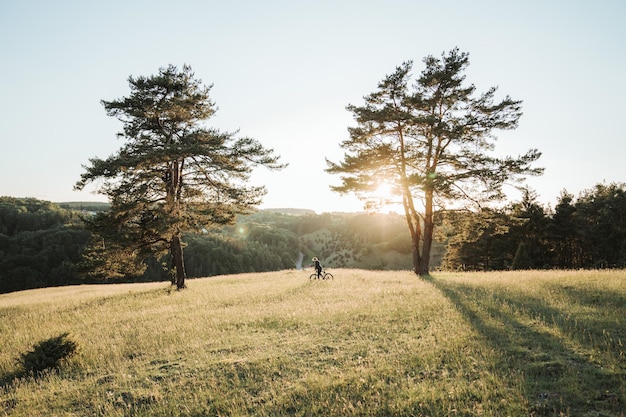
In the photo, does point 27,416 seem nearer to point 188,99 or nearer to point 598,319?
point 598,319

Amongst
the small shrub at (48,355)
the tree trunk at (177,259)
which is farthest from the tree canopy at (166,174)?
the small shrub at (48,355)

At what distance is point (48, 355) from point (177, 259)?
13.4 meters

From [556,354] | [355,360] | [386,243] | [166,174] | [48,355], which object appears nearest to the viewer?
[556,354]

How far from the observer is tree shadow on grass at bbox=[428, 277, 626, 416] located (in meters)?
5.18

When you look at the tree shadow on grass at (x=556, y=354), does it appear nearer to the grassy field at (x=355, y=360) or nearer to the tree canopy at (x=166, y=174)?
the grassy field at (x=355, y=360)

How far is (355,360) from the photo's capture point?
7496mm

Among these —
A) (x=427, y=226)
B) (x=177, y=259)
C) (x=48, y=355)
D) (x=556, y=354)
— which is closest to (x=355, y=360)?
(x=556, y=354)

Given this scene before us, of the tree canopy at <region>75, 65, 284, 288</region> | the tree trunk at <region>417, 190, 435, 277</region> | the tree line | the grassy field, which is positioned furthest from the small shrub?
the tree line

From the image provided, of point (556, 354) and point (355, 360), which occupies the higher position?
point (556, 354)

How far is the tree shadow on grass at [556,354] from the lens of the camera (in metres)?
5.18

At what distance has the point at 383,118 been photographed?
857 inches

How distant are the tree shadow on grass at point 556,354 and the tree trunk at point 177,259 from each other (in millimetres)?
17735

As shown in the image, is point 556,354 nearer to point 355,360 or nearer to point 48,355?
point 355,360

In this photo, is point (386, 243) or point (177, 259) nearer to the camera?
point (177, 259)
